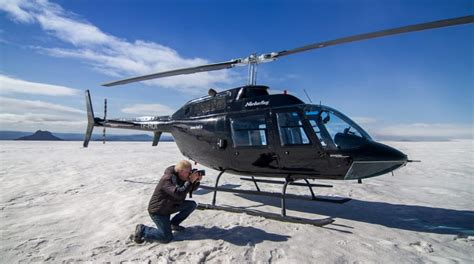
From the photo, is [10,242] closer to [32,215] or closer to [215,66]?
[32,215]

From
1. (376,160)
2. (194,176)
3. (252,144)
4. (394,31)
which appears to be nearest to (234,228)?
(194,176)

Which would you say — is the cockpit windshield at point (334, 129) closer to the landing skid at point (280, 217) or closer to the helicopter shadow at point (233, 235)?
the landing skid at point (280, 217)

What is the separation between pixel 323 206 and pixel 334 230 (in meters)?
1.92

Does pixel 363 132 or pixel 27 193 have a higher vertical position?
pixel 363 132

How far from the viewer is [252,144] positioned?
244 inches

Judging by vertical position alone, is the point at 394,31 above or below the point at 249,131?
above

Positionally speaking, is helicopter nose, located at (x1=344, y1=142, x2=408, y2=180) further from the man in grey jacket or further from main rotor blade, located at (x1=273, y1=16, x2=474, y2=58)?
the man in grey jacket

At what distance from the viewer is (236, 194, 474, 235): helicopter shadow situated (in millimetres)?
5449

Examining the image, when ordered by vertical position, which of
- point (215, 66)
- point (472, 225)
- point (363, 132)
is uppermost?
point (215, 66)

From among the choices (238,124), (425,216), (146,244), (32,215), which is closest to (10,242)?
(32,215)

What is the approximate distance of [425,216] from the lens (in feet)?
20.3

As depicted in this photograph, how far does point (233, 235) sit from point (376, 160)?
2.84 m

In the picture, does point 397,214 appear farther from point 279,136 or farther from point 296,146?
point 279,136

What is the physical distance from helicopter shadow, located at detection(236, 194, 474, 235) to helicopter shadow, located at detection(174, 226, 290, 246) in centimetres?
167
